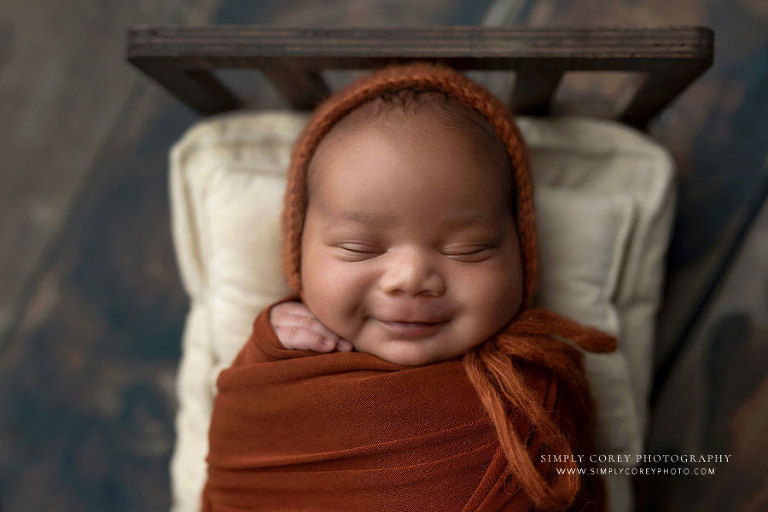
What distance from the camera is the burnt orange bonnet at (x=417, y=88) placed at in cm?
110

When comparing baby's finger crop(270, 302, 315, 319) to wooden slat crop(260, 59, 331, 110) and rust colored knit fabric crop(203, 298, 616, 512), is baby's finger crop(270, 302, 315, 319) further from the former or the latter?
wooden slat crop(260, 59, 331, 110)

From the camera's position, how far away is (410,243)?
3.42 ft

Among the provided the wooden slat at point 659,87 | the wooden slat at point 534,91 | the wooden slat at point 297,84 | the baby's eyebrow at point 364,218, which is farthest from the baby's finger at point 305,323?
the wooden slat at point 659,87

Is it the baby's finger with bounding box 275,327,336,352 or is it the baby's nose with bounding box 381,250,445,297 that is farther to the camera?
the baby's finger with bounding box 275,327,336,352

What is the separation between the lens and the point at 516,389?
1.05 m

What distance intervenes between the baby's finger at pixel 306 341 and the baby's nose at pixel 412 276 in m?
0.20

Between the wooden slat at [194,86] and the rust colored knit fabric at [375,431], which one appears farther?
the wooden slat at [194,86]

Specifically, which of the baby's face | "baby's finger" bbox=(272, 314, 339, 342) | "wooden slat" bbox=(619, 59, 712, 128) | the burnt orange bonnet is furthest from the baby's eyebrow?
"wooden slat" bbox=(619, 59, 712, 128)

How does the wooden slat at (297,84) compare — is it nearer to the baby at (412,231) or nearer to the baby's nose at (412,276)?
the baby at (412,231)

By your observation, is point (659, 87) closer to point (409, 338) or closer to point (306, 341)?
point (409, 338)

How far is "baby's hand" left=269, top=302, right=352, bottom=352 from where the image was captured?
3.76 ft

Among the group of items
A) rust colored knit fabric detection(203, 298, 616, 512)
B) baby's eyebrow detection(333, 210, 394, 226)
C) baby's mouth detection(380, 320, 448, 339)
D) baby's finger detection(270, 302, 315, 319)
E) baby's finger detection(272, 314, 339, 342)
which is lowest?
rust colored knit fabric detection(203, 298, 616, 512)

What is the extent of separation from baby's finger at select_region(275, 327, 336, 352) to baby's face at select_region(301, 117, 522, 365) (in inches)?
2.0

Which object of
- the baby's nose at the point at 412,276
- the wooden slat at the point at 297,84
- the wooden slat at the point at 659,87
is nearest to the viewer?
the baby's nose at the point at 412,276
